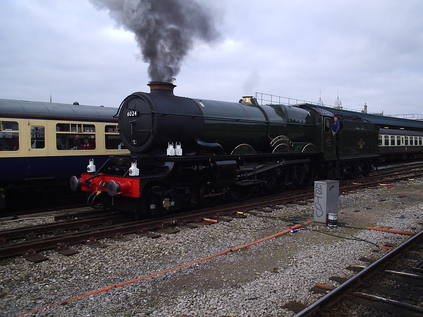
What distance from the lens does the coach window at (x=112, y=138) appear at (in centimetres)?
1188

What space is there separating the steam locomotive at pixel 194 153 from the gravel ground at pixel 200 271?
60.9 inches

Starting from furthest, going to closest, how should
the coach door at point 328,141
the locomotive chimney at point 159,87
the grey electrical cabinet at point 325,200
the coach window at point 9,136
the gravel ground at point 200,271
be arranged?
the coach door at point 328,141 < the coach window at point 9,136 < the locomotive chimney at point 159,87 < the grey electrical cabinet at point 325,200 < the gravel ground at point 200,271

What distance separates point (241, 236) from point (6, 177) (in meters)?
6.69

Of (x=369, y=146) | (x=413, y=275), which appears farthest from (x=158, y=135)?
(x=369, y=146)

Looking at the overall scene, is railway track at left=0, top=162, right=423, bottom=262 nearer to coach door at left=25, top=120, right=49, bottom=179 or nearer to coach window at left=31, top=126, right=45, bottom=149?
coach door at left=25, top=120, right=49, bottom=179

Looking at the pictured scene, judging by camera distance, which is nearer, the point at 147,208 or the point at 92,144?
the point at 147,208

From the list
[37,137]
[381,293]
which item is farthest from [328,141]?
[381,293]

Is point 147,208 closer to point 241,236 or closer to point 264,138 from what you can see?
point 241,236

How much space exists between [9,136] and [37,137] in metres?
0.74

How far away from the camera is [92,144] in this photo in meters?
11.5

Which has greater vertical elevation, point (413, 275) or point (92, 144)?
point (92, 144)

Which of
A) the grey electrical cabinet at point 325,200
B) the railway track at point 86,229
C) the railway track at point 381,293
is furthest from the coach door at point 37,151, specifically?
the railway track at point 381,293

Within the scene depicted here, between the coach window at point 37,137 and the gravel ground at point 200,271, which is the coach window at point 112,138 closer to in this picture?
the coach window at point 37,137

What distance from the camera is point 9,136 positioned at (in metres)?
9.71
